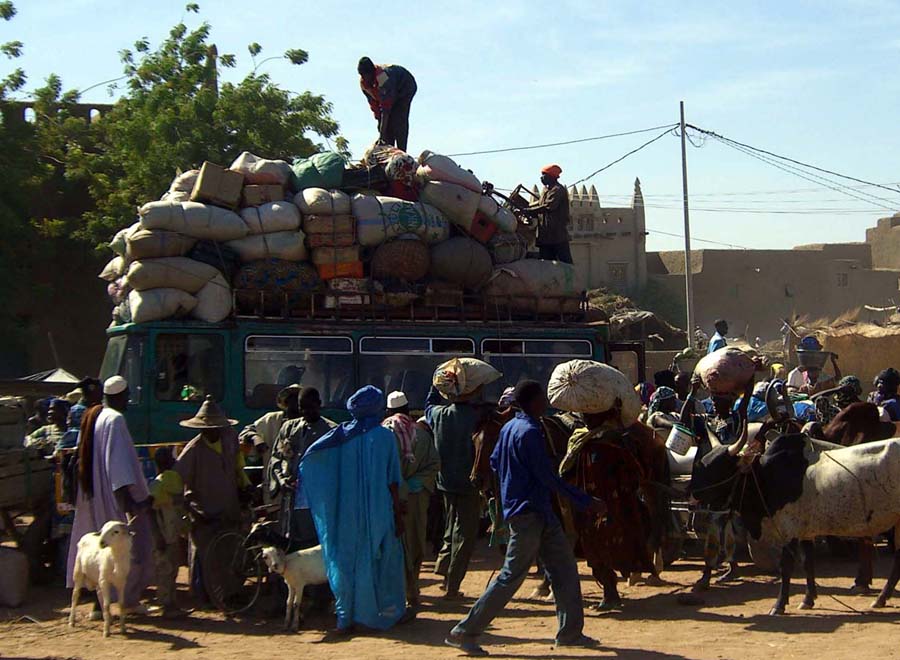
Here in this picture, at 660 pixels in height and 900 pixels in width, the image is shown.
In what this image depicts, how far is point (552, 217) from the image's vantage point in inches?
530

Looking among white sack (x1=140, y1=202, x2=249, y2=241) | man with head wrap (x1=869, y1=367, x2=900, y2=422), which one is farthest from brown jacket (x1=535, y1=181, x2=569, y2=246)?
man with head wrap (x1=869, y1=367, x2=900, y2=422)

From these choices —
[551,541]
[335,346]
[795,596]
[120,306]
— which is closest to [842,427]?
[795,596]

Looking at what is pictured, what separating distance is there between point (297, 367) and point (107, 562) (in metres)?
4.13

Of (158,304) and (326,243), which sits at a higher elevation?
(326,243)

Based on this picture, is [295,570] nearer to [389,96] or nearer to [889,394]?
[889,394]

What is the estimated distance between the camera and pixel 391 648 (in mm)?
7465

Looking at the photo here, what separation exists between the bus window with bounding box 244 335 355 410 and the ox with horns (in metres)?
4.52

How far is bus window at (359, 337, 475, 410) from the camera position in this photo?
39.4 feet

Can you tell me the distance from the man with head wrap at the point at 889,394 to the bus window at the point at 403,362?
422cm

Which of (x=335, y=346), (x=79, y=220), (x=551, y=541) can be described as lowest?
(x=551, y=541)

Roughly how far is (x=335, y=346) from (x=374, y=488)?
4.16 m

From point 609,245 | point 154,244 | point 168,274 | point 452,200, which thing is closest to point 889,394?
point 452,200

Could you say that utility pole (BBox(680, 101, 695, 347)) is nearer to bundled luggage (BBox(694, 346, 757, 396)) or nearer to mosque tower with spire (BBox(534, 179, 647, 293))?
mosque tower with spire (BBox(534, 179, 647, 293))

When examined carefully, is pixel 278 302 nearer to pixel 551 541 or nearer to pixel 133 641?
pixel 133 641
